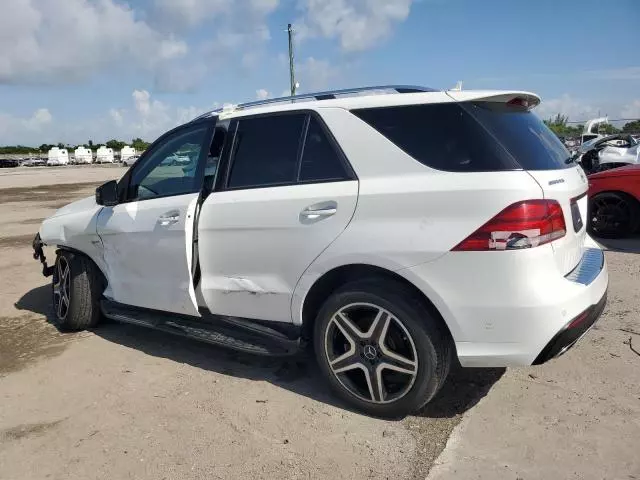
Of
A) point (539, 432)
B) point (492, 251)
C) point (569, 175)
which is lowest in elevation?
point (539, 432)

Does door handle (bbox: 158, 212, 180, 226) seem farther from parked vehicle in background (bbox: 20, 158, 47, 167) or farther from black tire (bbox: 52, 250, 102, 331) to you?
parked vehicle in background (bbox: 20, 158, 47, 167)

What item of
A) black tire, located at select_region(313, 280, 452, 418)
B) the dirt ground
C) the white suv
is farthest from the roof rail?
the dirt ground

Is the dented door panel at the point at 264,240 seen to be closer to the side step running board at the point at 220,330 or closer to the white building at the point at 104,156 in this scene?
the side step running board at the point at 220,330

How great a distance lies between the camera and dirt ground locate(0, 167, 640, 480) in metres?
2.85

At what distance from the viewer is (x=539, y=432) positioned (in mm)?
3066

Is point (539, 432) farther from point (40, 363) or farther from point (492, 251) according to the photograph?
point (40, 363)

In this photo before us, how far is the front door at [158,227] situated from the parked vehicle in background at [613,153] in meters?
9.92

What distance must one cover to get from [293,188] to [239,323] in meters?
1.04

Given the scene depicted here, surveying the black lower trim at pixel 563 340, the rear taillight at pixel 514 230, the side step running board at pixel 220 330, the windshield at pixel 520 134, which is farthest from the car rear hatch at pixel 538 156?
the side step running board at pixel 220 330

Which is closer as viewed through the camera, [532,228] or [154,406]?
[532,228]

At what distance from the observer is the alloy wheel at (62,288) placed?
5078mm

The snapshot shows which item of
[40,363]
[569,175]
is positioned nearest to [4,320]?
[40,363]

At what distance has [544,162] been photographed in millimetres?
3082

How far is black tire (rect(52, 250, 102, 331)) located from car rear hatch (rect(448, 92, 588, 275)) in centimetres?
354
